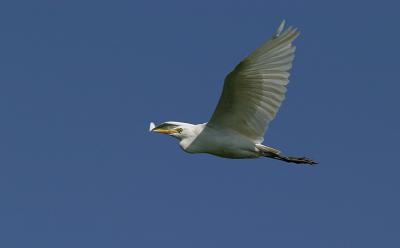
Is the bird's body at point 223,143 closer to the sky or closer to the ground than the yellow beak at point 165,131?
closer to the ground

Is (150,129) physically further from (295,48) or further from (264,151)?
(295,48)

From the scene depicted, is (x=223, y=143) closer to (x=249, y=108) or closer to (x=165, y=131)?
(x=249, y=108)

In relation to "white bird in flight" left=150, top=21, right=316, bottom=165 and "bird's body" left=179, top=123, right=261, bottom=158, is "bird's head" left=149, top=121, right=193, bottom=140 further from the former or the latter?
"bird's body" left=179, top=123, right=261, bottom=158

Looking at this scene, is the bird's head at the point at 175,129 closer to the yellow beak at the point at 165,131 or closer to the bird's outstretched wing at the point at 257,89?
the yellow beak at the point at 165,131

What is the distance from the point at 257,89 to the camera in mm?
15461

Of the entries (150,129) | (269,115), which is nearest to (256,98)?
(269,115)

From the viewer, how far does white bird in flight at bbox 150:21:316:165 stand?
14836 mm

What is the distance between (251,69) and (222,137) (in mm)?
1872

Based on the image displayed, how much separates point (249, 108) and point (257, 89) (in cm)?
57

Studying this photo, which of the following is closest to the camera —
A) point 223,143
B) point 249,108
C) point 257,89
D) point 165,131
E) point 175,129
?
point 257,89

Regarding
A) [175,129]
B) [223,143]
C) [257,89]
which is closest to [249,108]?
[257,89]

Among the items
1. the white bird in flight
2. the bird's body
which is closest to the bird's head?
the white bird in flight

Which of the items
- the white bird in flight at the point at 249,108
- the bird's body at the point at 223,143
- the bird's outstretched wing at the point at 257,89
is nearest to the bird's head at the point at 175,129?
the white bird in flight at the point at 249,108

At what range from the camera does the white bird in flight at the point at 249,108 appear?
48.7 ft
